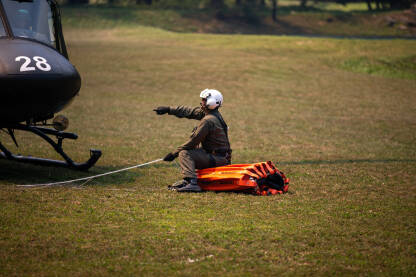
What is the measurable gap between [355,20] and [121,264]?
5908 centimetres

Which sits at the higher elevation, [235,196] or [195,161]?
[195,161]

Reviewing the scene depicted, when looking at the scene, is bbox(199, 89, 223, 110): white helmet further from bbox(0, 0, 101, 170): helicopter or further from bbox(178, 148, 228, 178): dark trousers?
bbox(0, 0, 101, 170): helicopter

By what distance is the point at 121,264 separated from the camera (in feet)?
19.4

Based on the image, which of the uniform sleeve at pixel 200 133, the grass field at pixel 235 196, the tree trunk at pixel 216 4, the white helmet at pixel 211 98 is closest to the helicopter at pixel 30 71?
the grass field at pixel 235 196

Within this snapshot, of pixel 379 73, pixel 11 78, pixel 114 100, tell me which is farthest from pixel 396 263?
pixel 379 73

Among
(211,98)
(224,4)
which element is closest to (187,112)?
(211,98)

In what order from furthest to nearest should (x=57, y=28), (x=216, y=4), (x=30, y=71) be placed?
(x=216, y=4) → (x=57, y=28) → (x=30, y=71)

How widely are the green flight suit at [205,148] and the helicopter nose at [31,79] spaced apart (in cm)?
248

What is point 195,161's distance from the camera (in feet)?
31.3

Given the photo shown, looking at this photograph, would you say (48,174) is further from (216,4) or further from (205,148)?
(216,4)

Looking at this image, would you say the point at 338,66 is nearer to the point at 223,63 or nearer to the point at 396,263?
the point at 223,63

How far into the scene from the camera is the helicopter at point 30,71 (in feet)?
28.7

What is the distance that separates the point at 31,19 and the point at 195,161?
4555 millimetres

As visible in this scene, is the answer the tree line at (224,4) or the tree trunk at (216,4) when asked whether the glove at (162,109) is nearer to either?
the tree line at (224,4)
